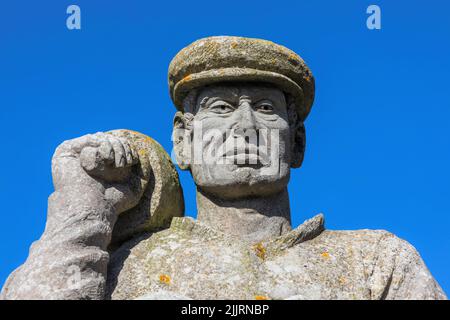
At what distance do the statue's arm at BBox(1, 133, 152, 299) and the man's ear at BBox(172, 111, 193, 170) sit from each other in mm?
622

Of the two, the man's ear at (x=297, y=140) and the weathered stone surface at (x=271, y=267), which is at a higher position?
the man's ear at (x=297, y=140)

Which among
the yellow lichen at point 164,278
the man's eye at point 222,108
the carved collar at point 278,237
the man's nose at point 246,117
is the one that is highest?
the man's eye at point 222,108

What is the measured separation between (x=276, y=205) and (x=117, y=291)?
5.34 feet

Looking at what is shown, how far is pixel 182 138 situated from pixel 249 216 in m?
1.15

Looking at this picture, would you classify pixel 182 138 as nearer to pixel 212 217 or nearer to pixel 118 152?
pixel 212 217

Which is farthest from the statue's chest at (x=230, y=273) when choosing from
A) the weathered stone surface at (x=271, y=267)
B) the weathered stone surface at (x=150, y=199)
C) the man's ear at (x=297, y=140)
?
the man's ear at (x=297, y=140)

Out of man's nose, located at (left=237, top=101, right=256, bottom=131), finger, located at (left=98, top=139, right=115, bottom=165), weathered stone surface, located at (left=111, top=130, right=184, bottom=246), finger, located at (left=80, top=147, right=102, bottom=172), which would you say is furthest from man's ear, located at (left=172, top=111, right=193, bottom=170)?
finger, located at (left=80, top=147, right=102, bottom=172)

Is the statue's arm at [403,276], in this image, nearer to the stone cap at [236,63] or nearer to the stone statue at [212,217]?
the stone statue at [212,217]

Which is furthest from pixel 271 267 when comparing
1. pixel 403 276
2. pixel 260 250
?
pixel 403 276

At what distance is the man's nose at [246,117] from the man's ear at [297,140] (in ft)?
2.17

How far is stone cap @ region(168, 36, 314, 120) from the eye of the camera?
770 cm

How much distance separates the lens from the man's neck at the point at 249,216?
7.56 m
